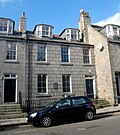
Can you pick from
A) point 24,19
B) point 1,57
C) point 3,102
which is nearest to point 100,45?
point 24,19

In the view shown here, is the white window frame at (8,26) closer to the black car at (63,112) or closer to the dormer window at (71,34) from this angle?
the dormer window at (71,34)

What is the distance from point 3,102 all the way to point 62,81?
617cm

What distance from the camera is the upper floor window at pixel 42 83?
16641mm

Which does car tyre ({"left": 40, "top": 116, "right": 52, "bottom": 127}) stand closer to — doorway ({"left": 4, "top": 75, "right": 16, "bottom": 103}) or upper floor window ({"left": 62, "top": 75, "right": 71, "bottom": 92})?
doorway ({"left": 4, "top": 75, "right": 16, "bottom": 103})

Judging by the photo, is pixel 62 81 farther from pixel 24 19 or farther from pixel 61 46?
pixel 24 19

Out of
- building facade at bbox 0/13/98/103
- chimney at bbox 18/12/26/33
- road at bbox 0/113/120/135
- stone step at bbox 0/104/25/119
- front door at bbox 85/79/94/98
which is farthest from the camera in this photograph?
front door at bbox 85/79/94/98

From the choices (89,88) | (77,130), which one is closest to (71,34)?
(89,88)

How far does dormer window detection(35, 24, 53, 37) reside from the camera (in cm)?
1883

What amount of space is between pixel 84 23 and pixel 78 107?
13799 millimetres

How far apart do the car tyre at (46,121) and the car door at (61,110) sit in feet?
1.05

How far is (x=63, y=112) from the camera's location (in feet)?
33.0

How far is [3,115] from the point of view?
509 inches

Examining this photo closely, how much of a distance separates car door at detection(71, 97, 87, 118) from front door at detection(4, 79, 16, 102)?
7.06 m

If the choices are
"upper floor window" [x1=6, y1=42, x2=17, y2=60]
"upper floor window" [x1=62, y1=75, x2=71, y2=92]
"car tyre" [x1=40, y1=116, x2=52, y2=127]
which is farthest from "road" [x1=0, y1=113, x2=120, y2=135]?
"upper floor window" [x1=6, y1=42, x2=17, y2=60]
